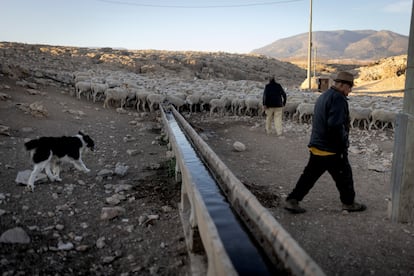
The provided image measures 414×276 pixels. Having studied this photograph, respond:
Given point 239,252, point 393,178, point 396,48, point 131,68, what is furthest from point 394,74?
point 396,48

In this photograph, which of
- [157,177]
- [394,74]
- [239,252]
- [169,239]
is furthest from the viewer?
[394,74]

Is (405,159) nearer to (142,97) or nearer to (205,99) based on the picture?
(205,99)

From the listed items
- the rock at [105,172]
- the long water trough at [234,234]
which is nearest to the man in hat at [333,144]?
the long water trough at [234,234]

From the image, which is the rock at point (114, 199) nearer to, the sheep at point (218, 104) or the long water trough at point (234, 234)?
the long water trough at point (234, 234)

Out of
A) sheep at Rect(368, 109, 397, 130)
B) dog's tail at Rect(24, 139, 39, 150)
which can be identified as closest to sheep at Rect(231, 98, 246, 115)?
sheep at Rect(368, 109, 397, 130)

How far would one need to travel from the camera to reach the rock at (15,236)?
12.5ft

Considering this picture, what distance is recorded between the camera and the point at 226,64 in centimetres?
4025

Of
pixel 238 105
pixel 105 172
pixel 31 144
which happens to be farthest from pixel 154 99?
pixel 31 144

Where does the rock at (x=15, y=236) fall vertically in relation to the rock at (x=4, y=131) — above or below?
below

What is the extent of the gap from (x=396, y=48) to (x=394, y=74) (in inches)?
7519

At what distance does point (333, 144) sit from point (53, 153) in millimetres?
4110

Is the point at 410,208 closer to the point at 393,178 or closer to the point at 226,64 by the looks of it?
the point at 393,178

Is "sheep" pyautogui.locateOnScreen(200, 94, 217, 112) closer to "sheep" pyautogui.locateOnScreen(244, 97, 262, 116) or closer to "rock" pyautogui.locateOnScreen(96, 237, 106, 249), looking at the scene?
"sheep" pyautogui.locateOnScreen(244, 97, 262, 116)

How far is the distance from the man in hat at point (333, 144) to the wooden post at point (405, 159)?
52 centimetres
